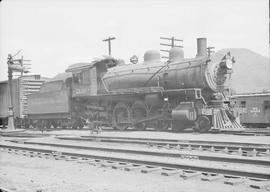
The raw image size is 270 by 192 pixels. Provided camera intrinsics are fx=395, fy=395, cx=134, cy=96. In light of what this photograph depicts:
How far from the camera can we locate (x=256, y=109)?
20.8m

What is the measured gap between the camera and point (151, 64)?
18859 mm

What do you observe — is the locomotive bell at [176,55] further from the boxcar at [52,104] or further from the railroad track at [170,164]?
the railroad track at [170,164]

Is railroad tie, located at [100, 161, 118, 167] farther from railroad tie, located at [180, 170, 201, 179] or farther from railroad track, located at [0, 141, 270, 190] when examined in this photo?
railroad tie, located at [180, 170, 201, 179]

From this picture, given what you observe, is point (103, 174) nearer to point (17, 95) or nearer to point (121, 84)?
point (121, 84)

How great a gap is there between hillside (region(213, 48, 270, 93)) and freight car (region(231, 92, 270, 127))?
8008 centimetres

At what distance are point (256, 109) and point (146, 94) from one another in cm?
641

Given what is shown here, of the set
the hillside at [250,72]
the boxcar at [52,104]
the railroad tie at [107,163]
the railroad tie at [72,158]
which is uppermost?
the hillside at [250,72]

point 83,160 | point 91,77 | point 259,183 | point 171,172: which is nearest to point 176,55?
point 91,77

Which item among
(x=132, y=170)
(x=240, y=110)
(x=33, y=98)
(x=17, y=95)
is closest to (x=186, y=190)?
(x=132, y=170)

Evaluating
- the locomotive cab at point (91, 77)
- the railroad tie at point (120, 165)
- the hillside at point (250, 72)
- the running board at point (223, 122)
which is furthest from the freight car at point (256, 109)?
the hillside at point (250, 72)

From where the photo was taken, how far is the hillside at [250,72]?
4441 inches

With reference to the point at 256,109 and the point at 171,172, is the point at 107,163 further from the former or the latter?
the point at 256,109

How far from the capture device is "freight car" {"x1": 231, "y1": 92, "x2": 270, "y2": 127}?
67.0 feet

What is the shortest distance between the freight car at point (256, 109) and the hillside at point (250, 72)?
80.1 m
